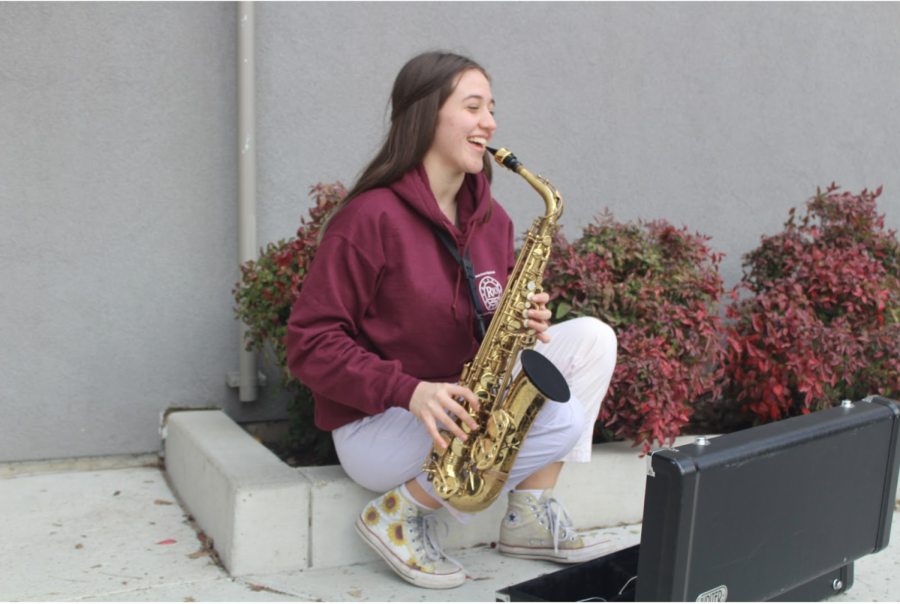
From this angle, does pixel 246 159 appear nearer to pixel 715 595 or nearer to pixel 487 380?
pixel 487 380

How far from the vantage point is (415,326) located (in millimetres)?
2539

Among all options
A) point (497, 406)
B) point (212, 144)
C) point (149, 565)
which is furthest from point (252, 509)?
point (212, 144)

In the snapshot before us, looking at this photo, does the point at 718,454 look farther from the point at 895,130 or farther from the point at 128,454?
the point at 895,130

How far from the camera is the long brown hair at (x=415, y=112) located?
257 cm

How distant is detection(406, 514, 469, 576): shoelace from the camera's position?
2564mm

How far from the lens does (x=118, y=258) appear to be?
3.53m

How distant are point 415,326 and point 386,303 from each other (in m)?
0.11

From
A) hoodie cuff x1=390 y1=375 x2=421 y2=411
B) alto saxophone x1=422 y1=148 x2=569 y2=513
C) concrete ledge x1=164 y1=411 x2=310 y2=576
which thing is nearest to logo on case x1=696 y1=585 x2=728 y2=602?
alto saxophone x1=422 y1=148 x2=569 y2=513

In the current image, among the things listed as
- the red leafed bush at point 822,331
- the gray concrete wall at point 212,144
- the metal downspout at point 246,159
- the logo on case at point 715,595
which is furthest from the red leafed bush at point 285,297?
the logo on case at point 715,595

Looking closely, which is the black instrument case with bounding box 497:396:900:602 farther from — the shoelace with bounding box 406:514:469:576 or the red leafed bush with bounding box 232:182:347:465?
the red leafed bush with bounding box 232:182:347:465

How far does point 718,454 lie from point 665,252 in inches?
69.9

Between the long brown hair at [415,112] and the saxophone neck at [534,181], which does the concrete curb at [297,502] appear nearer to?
the long brown hair at [415,112]

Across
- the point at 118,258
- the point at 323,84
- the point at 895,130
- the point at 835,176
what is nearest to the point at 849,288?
the point at 835,176

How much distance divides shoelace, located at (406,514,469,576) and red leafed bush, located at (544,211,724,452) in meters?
0.75
